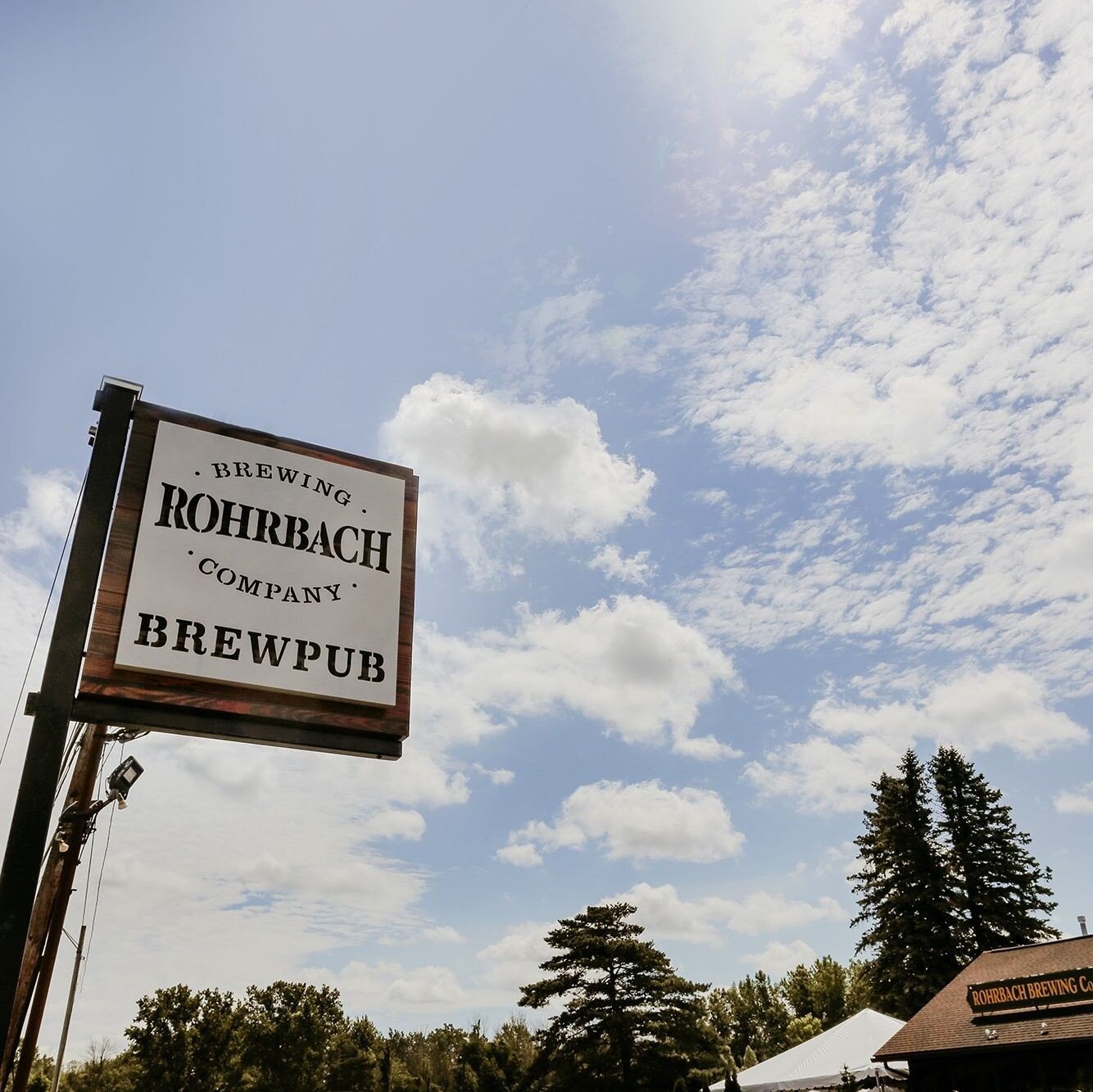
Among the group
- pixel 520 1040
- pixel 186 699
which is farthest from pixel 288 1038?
pixel 186 699

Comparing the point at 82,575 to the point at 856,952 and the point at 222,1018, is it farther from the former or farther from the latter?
the point at 222,1018

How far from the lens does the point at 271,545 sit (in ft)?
16.3

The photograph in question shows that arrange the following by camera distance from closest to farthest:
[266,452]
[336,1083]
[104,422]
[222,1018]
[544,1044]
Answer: [104,422] → [266,452] → [544,1044] → [222,1018] → [336,1083]

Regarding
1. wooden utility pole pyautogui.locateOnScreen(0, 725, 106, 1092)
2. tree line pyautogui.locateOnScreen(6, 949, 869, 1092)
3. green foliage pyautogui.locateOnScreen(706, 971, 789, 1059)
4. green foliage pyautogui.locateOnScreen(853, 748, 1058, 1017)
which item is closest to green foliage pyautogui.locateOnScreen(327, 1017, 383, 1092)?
tree line pyautogui.locateOnScreen(6, 949, 869, 1092)

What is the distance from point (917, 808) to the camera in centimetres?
4284

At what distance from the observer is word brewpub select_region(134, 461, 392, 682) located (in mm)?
4586

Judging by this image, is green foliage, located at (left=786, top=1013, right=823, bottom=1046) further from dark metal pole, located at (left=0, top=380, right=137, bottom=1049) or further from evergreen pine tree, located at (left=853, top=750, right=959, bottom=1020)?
dark metal pole, located at (left=0, top=380, right=137, bottom=1049)

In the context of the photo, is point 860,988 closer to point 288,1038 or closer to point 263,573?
point 288,1038

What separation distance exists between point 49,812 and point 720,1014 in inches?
2919

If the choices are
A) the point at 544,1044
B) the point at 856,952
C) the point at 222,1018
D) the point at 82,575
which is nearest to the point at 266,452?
A: the point at 82,575

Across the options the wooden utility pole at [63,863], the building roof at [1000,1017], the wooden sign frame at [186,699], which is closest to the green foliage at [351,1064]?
the building roof at [1000,1017]

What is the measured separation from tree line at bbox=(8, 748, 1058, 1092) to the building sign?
662 cm

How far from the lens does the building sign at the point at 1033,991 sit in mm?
19328

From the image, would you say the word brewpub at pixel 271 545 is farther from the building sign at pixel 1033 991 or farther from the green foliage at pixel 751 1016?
the green foliage at pixel 751 1016
